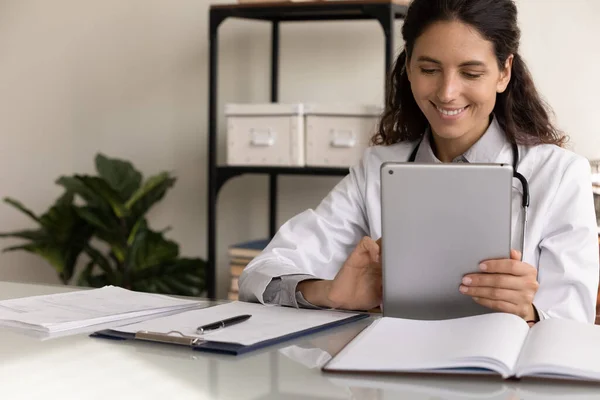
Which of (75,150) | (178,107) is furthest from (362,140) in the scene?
(75,150)

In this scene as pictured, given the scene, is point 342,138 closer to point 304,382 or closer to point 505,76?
point 505,76

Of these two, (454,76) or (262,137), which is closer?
(454,76)

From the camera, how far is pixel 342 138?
2.79 meters

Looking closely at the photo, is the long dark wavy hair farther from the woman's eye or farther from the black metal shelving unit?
the black metal shelving unit

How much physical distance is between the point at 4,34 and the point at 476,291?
310 centimetres

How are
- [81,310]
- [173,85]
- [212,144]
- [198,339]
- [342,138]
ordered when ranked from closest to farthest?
[198,339]
[81,310]
[342,138]
[212,144]
[173,85]

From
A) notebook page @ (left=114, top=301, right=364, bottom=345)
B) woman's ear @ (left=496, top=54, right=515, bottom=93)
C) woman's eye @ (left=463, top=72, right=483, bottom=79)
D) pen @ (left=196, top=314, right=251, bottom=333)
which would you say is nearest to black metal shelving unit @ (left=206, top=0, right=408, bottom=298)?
woman's ear @ (left=496, top=54, right=515, bottom=93)

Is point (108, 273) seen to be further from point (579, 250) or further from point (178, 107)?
point (579, 250)

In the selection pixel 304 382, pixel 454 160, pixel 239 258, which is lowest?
pixel 239 258

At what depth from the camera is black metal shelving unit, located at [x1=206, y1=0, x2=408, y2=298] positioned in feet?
8.95

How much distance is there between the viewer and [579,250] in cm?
158

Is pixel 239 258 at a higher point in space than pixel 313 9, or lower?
lower

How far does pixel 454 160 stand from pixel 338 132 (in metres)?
0.99

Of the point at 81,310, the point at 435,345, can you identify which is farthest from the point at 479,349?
the point at 81,310
